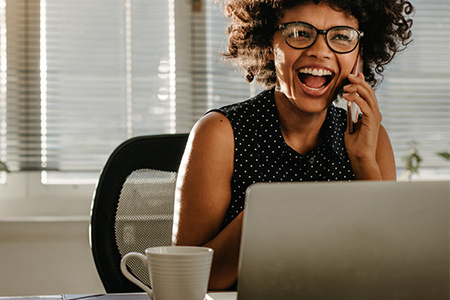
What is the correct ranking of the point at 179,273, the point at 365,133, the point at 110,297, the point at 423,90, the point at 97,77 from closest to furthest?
the point at 179,273, the point at 110,297, the point at 365,133, the point at 97,77, the point at 423,90

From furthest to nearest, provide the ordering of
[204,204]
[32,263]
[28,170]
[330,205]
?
[28,170] < [32,263] < [204,204] < [330,205]

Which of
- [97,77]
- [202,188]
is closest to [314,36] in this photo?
[202,188]

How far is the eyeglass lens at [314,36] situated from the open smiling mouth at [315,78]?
0.06 m

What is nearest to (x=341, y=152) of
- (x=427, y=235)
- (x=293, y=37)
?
(x=293, y=37)

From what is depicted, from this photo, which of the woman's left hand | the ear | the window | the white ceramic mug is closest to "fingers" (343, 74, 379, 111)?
the woman's left hand

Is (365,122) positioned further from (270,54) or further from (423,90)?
(423,90)

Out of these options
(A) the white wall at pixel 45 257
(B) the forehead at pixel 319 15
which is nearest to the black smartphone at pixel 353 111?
(B) the forehead at pixel 319 15

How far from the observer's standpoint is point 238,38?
5.07ft

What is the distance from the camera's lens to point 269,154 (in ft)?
4.58

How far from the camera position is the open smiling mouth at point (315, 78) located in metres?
1.32

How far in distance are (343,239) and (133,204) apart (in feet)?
2.75

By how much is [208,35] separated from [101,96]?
58 centimetres

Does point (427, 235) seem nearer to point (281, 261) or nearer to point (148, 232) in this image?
point (281, 261)

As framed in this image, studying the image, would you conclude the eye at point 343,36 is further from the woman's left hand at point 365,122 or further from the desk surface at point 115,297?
the desk surface at point 115,297
